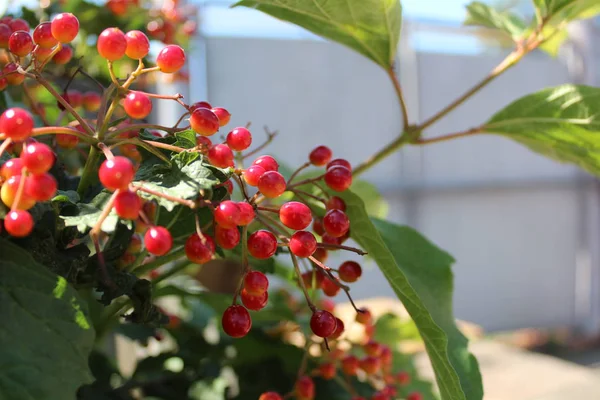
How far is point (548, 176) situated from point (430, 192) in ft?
3.62

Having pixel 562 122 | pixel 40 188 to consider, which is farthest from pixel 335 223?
pixel 562 122

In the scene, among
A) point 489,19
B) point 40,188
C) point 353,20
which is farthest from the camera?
point 489,19

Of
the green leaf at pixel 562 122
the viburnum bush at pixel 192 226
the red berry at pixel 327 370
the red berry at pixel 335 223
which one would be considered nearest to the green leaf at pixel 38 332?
the viburnum bush at pixel 192 226

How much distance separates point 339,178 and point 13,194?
154 millimetres

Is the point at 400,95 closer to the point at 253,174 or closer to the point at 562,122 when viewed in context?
the point at 562,122

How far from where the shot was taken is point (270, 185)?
0.76 feet

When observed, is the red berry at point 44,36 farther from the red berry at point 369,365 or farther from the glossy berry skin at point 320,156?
the red berry at point 369,365

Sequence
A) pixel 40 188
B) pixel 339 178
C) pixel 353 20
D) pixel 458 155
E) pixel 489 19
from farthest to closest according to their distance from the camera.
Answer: pixel 458 155 < pixel 489 19 < pixel 353 20 < pixel 339 178 < pixel 40 188

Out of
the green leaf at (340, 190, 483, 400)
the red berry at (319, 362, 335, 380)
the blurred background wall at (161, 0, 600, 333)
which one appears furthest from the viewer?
the blurred background wall at (161, 0, 600, 333)

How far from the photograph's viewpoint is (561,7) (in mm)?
458

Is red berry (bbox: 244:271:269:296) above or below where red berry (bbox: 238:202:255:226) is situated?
below

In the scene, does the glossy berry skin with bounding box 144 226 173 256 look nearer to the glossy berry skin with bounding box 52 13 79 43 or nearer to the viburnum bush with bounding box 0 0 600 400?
the viburnum bush with bounding box 0 0 600 400

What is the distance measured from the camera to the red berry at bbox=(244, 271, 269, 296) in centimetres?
24

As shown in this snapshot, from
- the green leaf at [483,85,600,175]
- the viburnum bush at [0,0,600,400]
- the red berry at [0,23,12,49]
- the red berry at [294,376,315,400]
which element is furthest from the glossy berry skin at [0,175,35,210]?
the green leaf at [483,85,600,175]
